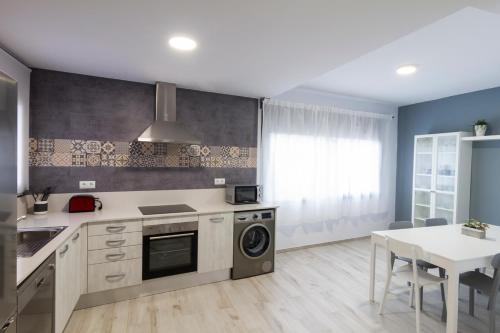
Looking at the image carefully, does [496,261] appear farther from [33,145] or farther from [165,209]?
[33,145]

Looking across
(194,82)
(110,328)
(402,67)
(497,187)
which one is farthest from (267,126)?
(497,187)

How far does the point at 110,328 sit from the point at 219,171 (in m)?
2.11

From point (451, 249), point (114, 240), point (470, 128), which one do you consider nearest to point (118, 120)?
point (114, 240)

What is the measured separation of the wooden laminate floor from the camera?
232cm

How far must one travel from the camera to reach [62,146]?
2896mm

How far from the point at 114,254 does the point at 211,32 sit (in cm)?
225

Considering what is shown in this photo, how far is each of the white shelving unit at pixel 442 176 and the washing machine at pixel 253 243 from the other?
2.90 m

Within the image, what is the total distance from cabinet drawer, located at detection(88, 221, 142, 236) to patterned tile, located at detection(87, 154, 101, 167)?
0.82 metres

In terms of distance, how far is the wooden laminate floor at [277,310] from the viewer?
2.32 metres

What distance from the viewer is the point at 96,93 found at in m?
3.02

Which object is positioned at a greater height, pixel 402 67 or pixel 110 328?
pixel 402 67

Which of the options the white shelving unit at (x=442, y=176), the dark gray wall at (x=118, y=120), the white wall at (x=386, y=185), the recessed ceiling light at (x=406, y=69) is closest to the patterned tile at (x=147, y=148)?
the dark gray wall at (x=118, y=120)

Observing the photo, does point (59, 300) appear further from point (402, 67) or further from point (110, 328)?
point (402, 67)

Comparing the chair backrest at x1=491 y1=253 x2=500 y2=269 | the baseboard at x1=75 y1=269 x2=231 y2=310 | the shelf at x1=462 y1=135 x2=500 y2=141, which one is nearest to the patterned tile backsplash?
the baseboard at x1=75 y1=269 x2=231 y2=310
